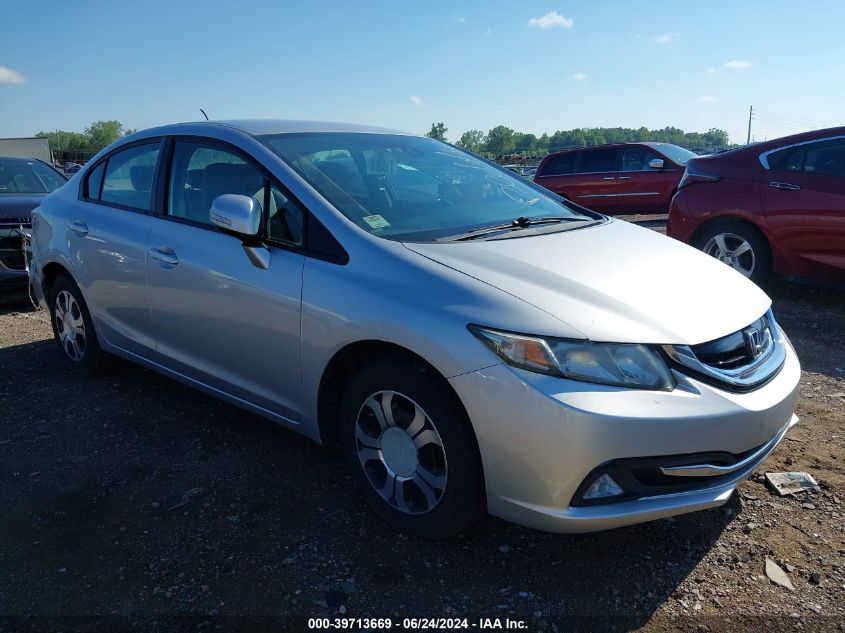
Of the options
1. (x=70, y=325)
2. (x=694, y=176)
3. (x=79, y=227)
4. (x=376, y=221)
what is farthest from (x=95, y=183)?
(x=694, y=176)

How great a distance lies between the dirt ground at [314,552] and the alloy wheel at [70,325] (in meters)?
0.94

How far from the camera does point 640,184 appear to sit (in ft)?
43.0

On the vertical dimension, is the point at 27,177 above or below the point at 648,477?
above

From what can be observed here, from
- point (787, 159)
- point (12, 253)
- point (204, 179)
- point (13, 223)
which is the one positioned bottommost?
point (12, 253)

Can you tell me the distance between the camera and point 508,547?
2.70 m

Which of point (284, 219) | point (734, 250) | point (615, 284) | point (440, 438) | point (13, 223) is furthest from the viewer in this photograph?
point (13, 223)

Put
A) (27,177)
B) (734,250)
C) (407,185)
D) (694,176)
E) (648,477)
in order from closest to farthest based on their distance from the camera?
(648,477) < (407,185) < (734,250) < (694,176) < (27,177)

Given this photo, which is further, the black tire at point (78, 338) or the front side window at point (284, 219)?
the black tire at point (78, 338)

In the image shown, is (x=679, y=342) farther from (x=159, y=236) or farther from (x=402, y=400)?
(x=159, y=236)

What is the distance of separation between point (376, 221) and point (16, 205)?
5385 millimetres

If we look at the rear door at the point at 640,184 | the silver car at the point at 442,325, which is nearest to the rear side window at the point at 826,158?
the silver car at the point at 442,325

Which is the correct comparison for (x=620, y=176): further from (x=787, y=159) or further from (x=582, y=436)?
(x=582, y=436)

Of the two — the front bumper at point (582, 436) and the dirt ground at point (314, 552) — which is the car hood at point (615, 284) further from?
the dirt ground at point (314, 552)

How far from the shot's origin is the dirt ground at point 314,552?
2.34 metres
